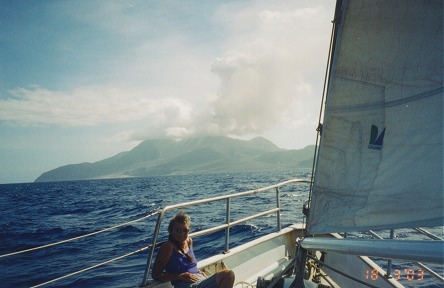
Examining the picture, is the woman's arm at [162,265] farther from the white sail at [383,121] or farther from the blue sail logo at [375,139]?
the blue sail logo at [375,139]

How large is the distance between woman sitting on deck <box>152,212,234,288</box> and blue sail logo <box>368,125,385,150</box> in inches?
71.6

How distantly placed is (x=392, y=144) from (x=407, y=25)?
853 mm

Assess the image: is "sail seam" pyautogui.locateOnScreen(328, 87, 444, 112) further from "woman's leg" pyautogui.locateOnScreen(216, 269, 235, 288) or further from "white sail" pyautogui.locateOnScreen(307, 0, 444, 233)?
"woman's leg" pyautogui.locateOnScreen(216, 269, 235, 288)

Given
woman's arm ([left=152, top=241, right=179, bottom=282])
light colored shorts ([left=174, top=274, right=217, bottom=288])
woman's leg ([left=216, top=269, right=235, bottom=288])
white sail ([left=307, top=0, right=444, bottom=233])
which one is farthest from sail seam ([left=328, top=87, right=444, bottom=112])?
woman's arm ([left=152, top=241, right=179, bottom=282])

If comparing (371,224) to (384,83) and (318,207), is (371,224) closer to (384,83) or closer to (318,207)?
(318,207)

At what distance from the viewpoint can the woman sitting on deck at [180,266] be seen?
3.03m

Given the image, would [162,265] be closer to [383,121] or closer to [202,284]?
[202,284]

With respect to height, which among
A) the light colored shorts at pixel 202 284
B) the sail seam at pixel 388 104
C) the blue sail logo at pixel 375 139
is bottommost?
the light colored shorts at pixel 202 284

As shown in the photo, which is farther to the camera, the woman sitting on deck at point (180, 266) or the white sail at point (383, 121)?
the woman sitting on deck at point (180, 266)

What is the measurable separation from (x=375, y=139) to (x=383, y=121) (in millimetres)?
147

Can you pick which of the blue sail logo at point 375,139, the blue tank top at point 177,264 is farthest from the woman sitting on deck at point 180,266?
the blue sail logo at point 375,139

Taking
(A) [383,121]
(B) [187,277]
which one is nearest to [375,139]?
(A) [383,121]

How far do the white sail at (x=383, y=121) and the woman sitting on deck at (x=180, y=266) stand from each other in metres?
1.14

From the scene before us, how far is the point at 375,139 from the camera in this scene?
2309 mm
